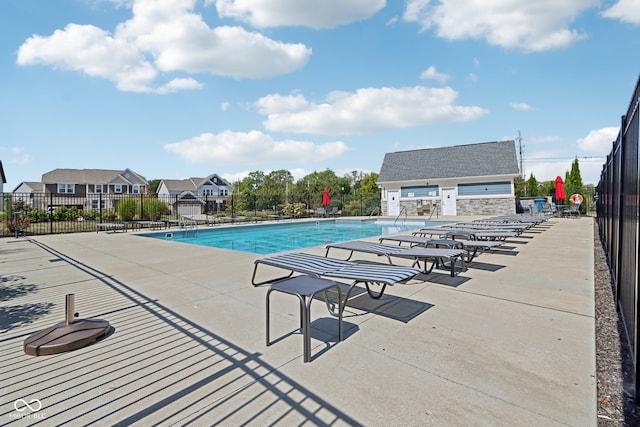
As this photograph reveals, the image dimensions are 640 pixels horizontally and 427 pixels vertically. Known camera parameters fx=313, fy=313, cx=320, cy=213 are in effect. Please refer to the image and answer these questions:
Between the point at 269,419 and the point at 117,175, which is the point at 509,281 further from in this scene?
the point at 117,175

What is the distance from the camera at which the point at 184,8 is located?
332 inches

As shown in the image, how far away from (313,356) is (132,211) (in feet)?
56.2

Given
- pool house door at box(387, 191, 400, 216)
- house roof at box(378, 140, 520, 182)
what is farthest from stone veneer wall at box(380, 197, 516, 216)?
house roof at box(378, 140, 520, 182)

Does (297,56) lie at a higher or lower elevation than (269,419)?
higher

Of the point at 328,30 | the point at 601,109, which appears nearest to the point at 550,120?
the point at 601,109

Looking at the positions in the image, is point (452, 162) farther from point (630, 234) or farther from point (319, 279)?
point (319, 279)

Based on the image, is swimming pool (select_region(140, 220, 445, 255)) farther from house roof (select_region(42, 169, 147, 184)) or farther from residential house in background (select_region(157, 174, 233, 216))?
house roof (select_region(42, 169, 147, 184))

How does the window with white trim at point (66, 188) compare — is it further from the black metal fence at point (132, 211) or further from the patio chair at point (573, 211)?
the patio chair at point (573, 211)

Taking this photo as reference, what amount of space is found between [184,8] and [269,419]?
10.0 meters

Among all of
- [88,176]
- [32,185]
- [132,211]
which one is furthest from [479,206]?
[32,185]

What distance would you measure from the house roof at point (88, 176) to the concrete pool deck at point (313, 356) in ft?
139

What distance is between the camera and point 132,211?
53.8ft

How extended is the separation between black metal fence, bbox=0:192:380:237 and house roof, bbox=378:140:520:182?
312 cm

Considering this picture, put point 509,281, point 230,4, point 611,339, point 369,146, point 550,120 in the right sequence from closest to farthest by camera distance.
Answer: point 611,339
point 509,281
point 230,4
point 550,120
point 369,146
